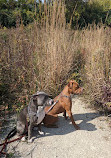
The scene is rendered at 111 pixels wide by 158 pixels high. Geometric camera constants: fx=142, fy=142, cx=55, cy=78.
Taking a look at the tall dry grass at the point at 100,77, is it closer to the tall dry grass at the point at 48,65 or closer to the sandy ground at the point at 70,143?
the tall dry grass at the point at 48,65

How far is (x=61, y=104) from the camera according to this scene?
2574 millimetres

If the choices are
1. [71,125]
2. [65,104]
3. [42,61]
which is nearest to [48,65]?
[42,61]

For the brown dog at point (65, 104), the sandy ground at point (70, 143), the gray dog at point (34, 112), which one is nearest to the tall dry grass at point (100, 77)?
the sandy ground at point (70, 143)

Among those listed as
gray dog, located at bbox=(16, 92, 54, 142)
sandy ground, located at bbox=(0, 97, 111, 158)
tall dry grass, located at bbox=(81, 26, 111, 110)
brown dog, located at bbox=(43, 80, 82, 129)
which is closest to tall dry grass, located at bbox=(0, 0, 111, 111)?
tall dry grass, located at bbox=(81, 26, 111, 110)

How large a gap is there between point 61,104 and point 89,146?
0.81m

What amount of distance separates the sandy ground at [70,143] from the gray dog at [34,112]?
0.22 m

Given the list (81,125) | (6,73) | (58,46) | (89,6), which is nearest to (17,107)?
(6,73)

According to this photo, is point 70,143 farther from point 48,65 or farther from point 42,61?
point 42,61

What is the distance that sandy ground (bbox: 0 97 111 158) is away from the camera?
210cm

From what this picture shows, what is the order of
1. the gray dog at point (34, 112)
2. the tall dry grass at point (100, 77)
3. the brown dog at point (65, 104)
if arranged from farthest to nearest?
the tall dry grass at point (100, 77) → the brown dog at point (65, 104) → the gray dog at point (34, 112)

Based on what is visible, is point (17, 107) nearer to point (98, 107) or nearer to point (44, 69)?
point (44, 69)

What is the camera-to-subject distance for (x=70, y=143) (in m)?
2.31

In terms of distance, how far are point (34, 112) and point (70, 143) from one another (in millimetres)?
786

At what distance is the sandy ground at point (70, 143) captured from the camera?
2.10 metres
